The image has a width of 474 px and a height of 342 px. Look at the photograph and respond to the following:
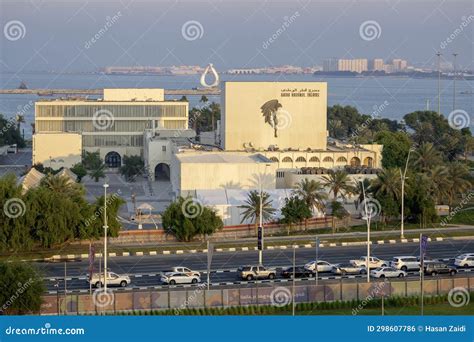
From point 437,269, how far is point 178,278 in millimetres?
5721

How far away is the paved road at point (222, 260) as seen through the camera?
24.8 m

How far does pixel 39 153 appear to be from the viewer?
49.5 m

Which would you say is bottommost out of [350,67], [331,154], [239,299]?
[239,299]

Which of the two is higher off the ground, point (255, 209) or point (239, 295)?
point (255, 209)

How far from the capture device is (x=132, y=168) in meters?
47.6

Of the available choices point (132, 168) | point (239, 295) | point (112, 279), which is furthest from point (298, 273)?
point (132, 168)

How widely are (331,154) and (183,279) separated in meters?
17.4

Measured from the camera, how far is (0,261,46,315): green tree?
19891 mm

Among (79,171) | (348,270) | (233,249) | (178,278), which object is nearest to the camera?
(178,278)

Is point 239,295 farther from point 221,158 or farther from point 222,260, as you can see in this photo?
point 221,158

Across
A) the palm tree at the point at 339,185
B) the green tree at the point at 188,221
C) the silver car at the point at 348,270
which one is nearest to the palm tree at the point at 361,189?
the palm tree at the point at 339,185

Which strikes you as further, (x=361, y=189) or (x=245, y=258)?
(x=361, y=189)

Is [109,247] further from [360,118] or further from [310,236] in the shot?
[360,118]

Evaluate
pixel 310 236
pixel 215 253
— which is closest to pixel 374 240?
pixel 310 236
